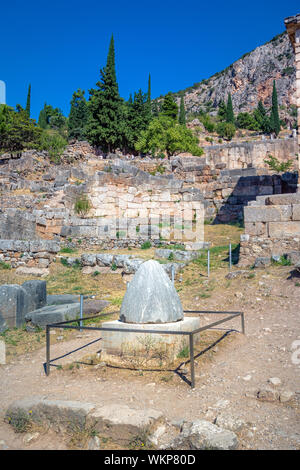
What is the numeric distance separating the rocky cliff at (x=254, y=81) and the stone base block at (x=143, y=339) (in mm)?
81948

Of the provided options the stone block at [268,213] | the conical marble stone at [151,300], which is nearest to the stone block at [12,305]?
the conical marble stone at [151,300]

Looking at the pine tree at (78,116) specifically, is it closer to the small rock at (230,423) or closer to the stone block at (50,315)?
the stone block at (50,315)

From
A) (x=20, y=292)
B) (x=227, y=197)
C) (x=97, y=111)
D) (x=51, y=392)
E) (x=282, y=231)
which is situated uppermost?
(x=97, y=111)

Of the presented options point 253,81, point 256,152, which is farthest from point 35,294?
point 253,81

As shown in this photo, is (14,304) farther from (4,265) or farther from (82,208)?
(82,208)

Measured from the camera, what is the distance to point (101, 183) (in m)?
19.4

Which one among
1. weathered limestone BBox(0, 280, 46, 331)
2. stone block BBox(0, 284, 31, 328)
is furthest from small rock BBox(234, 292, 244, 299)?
stone block BBox(0, 284, 31, 328)

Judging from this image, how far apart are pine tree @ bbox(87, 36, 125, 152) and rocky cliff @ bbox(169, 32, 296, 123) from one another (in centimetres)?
5316

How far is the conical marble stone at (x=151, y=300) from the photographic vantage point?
183 inches

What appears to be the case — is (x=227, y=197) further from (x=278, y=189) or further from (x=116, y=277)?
(x=116, y=277)

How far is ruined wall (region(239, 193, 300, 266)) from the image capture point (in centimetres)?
931

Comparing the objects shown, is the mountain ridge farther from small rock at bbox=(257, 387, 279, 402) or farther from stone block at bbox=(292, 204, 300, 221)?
small rock at bbox=(257, 387, 279, 402)
